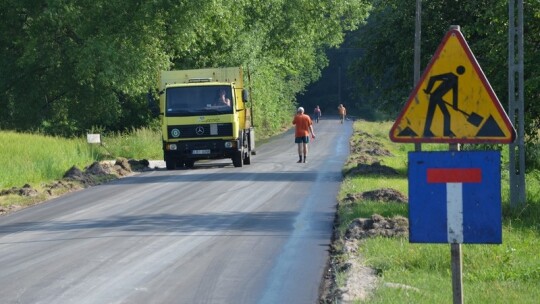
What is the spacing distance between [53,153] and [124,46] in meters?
11.8

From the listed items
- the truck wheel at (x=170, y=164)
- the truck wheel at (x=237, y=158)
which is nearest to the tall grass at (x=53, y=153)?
the truck wheel at (x=170, y=164)

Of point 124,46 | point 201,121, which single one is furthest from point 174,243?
point 124,46

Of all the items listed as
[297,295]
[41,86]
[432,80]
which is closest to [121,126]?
[41,86]

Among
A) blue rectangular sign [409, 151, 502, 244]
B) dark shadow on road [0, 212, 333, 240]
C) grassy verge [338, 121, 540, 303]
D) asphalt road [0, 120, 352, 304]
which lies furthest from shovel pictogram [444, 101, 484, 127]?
dark shadow on road [0, 212, 333, 240]

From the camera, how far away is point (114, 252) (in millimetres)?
13750

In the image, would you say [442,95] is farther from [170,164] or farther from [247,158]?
[247,158]

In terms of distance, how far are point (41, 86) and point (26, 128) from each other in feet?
6.75

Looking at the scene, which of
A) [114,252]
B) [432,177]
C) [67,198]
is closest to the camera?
[432,177]

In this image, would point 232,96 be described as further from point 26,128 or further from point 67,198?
point 26,128

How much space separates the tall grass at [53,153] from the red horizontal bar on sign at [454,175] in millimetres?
18832

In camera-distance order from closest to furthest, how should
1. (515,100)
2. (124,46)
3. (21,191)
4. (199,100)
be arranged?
(515,100) → (21,191) → (199,100) → (124,46)

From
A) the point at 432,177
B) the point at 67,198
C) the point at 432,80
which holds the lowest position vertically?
the point at 67,198

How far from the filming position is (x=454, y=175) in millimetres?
6898

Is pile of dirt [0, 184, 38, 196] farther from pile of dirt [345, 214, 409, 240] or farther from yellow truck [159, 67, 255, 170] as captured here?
pile of dirt [345, 214, 409, 240]
